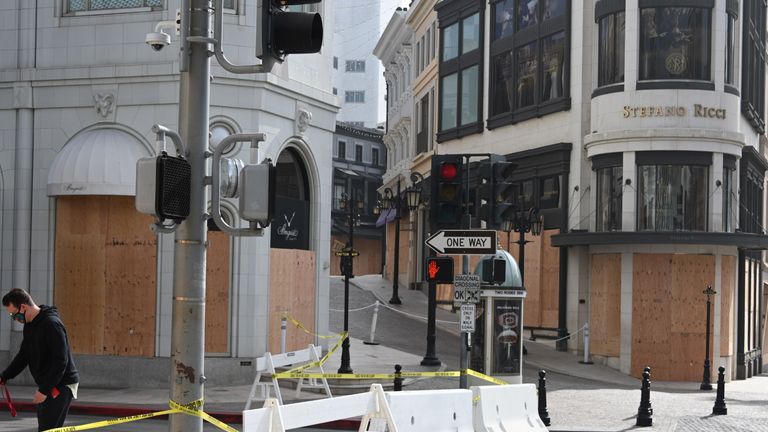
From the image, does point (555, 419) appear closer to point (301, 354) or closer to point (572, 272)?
point (301, 354)

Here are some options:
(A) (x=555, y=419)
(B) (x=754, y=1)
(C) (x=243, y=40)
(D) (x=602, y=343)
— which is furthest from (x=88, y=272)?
(B) (x=754, y=1)

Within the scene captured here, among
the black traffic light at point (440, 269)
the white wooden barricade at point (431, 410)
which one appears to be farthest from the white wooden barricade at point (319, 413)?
the black traffic light at point (440, 269)

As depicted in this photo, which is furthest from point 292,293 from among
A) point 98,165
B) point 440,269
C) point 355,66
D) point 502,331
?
A: point 355,66

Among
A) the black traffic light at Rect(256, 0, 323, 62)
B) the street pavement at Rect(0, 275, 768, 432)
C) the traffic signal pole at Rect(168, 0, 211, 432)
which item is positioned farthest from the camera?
the street pavement at Rect(0, 275, 768, 432)

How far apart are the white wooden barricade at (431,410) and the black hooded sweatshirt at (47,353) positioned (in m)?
3.14

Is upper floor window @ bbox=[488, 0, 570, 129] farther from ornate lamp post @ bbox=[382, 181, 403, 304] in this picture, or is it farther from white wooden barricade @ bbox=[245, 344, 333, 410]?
white wooden barricade @ bbox=[245, 344, 333, 410]

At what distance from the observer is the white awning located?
74.3 ft

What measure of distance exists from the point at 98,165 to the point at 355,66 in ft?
274

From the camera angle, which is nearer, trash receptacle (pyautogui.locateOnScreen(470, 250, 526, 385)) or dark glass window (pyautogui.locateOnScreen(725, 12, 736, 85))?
trash receptacle (pyautogui.locateOnScreen(470, 250, 526, 385))

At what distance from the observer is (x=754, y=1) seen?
41.0 metres

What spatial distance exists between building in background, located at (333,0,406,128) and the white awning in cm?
8111

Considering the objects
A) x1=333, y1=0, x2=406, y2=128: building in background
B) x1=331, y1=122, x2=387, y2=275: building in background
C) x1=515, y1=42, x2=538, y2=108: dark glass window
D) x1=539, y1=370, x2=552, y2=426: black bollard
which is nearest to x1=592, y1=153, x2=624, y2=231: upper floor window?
x1=515, y1=42, x2=538, y2=108: dark glass window

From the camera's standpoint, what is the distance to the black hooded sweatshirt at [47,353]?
34.3 feet

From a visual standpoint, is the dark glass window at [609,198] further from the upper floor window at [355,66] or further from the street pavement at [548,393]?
the upper floor window at [355,66]
